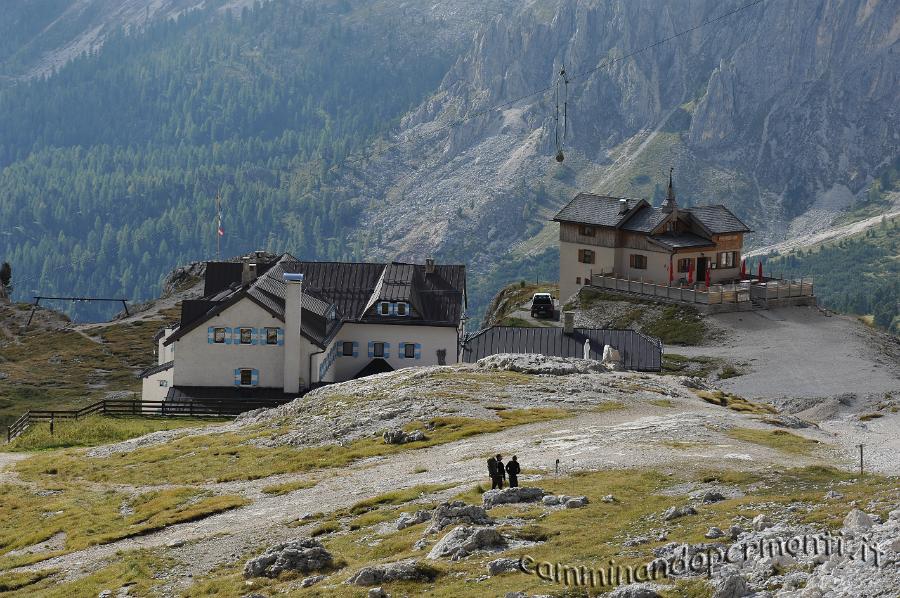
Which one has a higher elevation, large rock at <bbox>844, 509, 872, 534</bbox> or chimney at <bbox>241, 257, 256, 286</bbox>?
chimney at <bbox>241, 257, 256, 286</bbox>

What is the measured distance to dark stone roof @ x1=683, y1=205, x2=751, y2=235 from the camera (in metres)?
148

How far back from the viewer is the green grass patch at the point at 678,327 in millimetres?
127625

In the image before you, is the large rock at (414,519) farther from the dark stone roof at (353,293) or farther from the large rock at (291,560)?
the dark stone roof at (353,293)

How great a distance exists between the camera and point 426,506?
52156 mm

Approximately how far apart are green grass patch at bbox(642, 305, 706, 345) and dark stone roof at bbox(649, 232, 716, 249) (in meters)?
9.56

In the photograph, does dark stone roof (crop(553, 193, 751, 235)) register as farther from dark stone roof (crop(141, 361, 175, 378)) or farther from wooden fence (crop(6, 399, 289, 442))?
wooden fence (crop(6, 399, 289, 442))

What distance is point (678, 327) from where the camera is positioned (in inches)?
5153

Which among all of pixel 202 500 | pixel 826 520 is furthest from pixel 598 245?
pixel 826 520

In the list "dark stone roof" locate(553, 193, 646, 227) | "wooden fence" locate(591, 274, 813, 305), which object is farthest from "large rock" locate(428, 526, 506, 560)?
"dark stone roof" locate(553, 193, 646, 227)

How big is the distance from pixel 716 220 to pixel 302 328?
6125 centimetres

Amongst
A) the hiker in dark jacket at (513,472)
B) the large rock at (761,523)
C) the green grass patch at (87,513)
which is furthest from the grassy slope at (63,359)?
the large rock at (761,523)

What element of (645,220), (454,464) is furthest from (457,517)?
(645,220)

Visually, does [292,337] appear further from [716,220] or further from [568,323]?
[716,220]

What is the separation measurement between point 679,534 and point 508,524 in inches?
281
